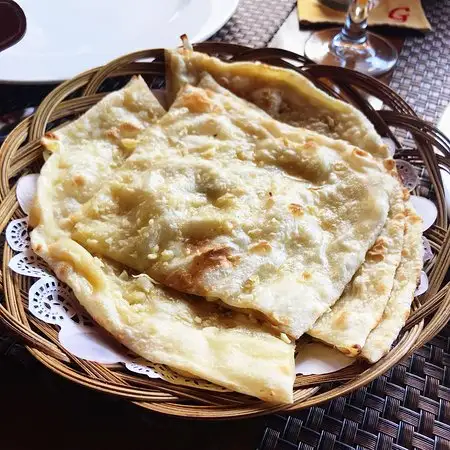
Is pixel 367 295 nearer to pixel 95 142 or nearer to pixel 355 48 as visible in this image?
pixel 95 142

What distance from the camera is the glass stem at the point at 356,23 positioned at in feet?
6.61

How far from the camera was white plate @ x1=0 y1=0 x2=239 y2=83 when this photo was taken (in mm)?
1737

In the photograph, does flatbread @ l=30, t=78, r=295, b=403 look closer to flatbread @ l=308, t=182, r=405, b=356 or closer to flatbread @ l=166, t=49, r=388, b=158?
flatbread @ l=308, t=182, r=405, b=356

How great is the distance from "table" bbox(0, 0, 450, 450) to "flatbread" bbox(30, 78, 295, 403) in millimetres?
128

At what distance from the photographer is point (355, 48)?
6.91 feet

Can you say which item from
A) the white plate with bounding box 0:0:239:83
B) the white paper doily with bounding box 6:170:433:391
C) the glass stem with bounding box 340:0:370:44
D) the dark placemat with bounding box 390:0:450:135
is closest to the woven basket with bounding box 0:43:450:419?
the white paper doily with bounding box 6:170:433:391

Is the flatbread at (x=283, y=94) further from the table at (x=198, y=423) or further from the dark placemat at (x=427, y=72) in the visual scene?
the table at (x=198, y=423)

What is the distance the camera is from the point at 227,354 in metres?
1.06

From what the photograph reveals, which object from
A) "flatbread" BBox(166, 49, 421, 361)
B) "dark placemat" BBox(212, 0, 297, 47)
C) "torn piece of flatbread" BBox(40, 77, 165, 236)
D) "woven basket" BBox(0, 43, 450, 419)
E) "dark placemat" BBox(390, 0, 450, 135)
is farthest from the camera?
"dark placemat" BBox(212, 0, 297, 47)

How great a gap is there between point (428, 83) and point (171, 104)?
3.21 ft

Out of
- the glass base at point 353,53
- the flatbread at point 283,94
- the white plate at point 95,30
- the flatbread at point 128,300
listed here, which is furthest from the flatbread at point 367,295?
the white plate at point 95,30

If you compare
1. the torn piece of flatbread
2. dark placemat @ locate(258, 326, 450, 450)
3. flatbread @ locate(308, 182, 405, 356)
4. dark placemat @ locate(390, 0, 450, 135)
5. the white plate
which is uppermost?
the white plate

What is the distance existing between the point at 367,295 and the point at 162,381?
0.48m

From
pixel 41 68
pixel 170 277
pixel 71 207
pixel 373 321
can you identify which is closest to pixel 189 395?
pixel 170 277
